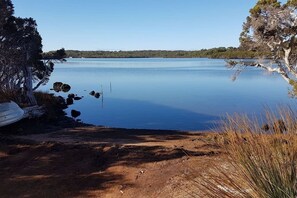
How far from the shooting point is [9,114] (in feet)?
61.6

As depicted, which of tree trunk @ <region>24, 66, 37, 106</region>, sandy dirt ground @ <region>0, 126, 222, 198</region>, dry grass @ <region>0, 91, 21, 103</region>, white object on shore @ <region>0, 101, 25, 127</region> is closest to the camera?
sandy dirt ground @ <region>0, 126, 222, 198</region>

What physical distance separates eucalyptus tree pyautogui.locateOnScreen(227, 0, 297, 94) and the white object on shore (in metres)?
12.0

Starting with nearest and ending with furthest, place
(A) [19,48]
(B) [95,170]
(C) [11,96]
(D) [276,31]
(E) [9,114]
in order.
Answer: (B) [95,170] → (D) [276,31] → (E) [9,114] → (C) [11,96] → (A) [19,48]

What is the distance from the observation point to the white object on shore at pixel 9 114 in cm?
1788

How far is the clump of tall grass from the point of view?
3.41 metres

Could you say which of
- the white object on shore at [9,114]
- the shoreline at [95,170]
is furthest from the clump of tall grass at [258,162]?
the white object on shore at [9,114]

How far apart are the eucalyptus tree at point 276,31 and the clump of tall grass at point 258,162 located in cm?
1275

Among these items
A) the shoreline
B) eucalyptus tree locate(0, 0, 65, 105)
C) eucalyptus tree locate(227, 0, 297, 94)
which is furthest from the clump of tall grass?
eucalyptus tree locate(0, 0, 65, 105)

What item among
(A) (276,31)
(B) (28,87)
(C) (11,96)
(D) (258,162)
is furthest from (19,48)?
(D) (258,162)

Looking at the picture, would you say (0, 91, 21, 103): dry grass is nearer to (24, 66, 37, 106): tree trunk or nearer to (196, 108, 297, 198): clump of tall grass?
(24, 66, 37, 106): tree trunk

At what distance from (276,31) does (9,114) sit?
44.3 feet

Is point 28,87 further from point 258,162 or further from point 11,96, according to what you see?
point 258,162

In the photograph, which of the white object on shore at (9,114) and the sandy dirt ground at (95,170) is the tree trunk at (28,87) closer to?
the white object on shore at (9,114)

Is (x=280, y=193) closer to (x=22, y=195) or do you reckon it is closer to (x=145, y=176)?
(x=145, y=176)
